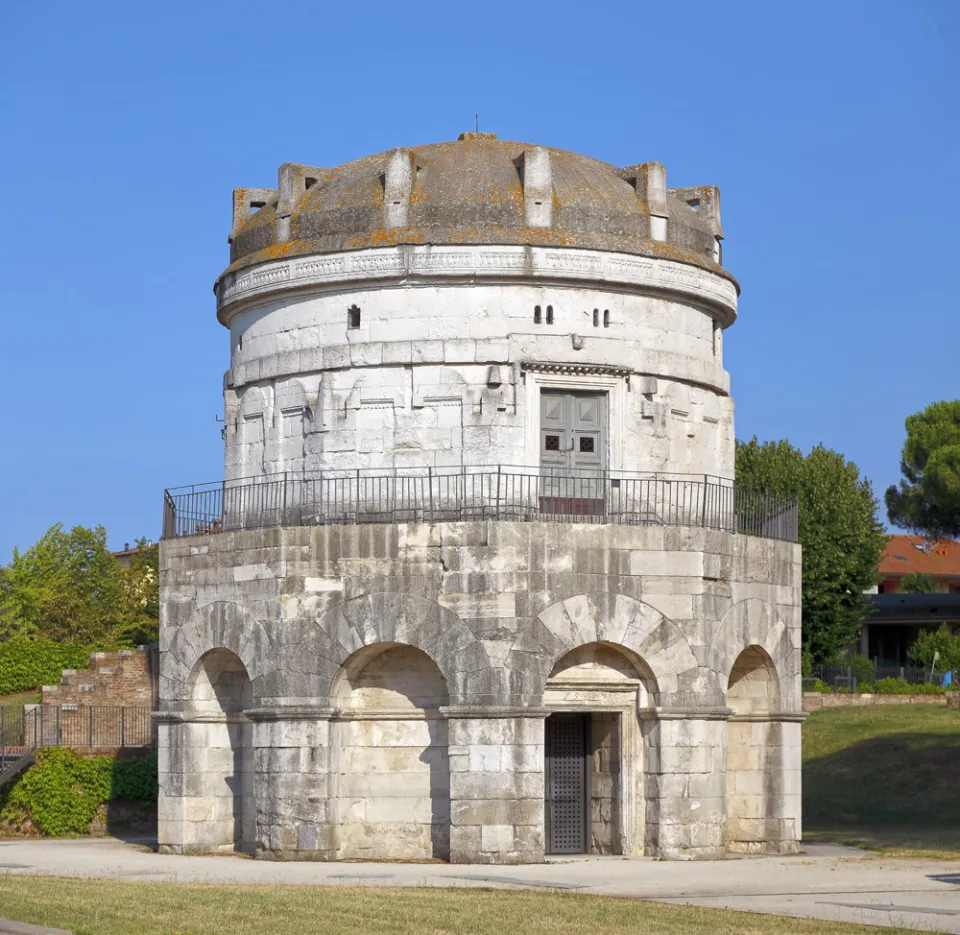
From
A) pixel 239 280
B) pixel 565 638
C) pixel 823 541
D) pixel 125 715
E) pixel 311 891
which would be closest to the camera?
pixel 311 891

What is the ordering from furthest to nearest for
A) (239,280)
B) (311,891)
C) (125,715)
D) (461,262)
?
(125,715), (239,280), (461,262), (311,891)

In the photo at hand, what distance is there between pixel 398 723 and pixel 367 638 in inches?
72.1

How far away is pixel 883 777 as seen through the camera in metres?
48.4

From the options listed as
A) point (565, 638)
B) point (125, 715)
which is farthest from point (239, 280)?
point (125, 715)

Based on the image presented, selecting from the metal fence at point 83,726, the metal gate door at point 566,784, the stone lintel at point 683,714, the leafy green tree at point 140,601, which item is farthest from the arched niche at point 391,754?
the leafy green tree at point 140,601

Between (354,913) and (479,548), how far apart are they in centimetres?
953

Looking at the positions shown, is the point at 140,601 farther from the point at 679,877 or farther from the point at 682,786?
the point at 679,877

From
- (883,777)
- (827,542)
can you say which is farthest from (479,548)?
(827,542)

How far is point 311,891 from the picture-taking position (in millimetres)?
24812

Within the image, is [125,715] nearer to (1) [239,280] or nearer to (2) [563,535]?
(1) [239,280]

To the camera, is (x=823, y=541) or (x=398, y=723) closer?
(x=398, y=723)

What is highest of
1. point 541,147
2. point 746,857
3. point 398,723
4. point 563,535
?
point 541,147

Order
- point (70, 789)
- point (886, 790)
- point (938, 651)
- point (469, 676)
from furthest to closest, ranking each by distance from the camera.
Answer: point (938, 651), point (886, 790), point (70, 789), point (469, 676)

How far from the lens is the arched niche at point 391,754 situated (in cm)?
3166
